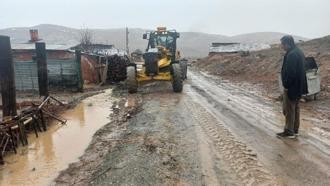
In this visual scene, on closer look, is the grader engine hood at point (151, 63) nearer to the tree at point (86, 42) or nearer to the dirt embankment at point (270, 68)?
the dirt embankment at point (270, 68)

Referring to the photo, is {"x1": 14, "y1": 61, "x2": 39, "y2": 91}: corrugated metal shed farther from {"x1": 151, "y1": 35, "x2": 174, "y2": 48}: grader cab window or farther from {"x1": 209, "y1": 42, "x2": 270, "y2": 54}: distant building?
{"x1": 209, "y1": 42, "x2": 270, "y2": 54}: distant building

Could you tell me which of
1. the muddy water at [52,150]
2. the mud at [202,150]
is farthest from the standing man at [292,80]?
the muddy water at [52,150]

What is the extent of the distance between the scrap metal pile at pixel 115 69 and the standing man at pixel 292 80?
1424 centimetres

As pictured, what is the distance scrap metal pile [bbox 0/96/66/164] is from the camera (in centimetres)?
934

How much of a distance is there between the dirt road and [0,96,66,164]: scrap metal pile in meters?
1.57

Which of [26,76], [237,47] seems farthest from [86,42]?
[26,76]

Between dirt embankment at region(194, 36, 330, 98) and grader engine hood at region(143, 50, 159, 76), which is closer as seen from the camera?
grader engine hood at region(143, 50, 159, 76)

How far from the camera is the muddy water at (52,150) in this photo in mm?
8031

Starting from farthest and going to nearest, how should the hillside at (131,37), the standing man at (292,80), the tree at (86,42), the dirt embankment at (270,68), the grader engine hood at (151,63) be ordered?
the hillside at (131,37)
the tree at (86,42)
the dirt embankment at (270,68)
the grader engine hood at (151,63)
the standing man at (292,80)

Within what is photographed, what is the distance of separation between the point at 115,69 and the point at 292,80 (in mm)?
14544

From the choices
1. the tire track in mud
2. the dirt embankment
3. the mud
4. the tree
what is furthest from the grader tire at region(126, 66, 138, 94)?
the tree

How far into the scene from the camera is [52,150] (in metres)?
9.93

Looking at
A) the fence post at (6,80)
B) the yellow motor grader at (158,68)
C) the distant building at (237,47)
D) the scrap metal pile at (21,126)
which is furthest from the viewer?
the distant building at (237,47)

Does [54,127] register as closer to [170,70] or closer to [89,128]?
[89,128]
